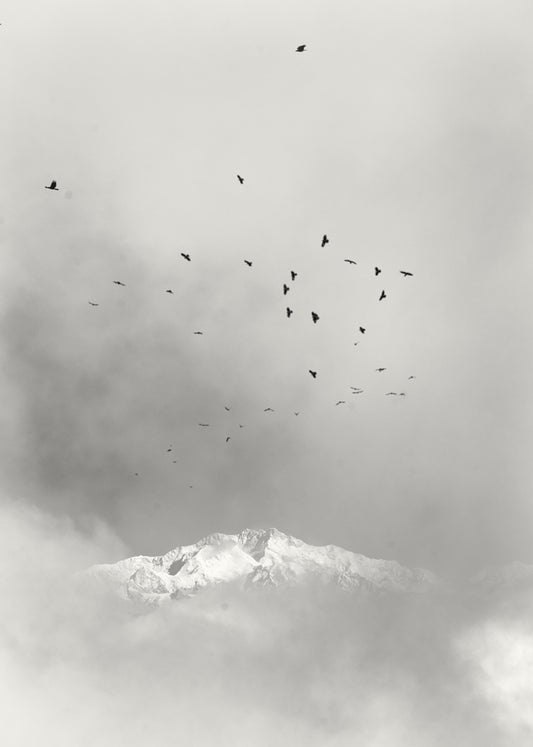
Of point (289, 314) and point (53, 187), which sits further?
point (289, 314)

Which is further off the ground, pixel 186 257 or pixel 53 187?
pixel 186 257

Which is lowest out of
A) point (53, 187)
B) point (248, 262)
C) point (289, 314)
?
point (53, 187)

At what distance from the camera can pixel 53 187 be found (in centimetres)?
8500

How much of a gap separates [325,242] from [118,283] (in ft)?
119

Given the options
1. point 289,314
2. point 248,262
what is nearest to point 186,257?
point 248,262

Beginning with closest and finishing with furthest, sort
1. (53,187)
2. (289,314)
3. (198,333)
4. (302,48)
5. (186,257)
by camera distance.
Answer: (53,187)
(302,48)
(289,314)
(186,257)
(198,333)

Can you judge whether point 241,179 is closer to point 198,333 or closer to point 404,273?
point 404,273

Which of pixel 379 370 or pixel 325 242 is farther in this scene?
pixel 379 370

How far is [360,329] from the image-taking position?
12181 centimetres

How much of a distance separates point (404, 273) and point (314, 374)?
21.9m

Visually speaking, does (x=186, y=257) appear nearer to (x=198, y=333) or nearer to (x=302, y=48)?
(x=198, y=333)

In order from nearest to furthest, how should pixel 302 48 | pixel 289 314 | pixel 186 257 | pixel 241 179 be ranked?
1. pixel 302 48
2. pixel 241 179
3. pixel 289 314
4. pixel 186 257

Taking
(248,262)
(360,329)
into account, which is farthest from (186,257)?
(360,329)

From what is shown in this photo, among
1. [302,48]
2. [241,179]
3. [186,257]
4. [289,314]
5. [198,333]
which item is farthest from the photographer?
[198,333]
